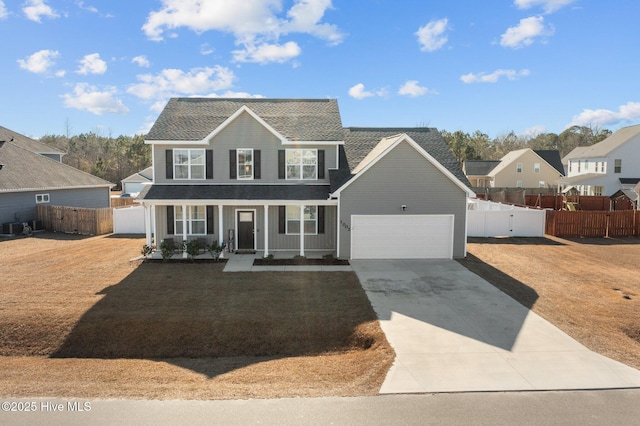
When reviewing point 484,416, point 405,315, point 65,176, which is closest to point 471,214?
point 405,315

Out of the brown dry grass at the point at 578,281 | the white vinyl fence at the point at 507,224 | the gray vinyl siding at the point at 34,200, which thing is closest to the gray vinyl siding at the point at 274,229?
the brown dry grass at the point at 578,281

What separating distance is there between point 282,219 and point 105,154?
67.7 m

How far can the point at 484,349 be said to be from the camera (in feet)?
30.8

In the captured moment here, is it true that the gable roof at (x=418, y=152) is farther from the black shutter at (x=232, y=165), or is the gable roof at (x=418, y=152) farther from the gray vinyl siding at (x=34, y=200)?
the gray vinyl siding at (x=34, y=200)

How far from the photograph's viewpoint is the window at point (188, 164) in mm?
19516

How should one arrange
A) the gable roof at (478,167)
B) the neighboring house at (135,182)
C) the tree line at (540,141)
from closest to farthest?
the neighboring house at (135,182) < the gable roof at (478,167) < the tree line at (540,141)

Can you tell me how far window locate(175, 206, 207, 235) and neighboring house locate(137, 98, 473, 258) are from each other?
0.05 metres

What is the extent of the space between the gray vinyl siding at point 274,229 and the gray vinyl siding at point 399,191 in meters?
1.41

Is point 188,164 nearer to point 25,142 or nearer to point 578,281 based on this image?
point 578,281

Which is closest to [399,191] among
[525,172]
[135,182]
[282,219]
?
[282,219]

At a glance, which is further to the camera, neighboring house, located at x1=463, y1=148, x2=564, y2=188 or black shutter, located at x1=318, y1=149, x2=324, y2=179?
neighboring house, located at x1=463, y1=148, x2=564, y2=188

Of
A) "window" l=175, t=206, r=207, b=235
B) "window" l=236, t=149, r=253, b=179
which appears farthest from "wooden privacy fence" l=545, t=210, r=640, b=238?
"window" l=175, t=206, r=207, b=235

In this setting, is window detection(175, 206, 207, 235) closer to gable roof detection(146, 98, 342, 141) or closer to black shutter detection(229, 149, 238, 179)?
black shutter detection(229, 149, 238, 179)

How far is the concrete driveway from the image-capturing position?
794 centimetres
